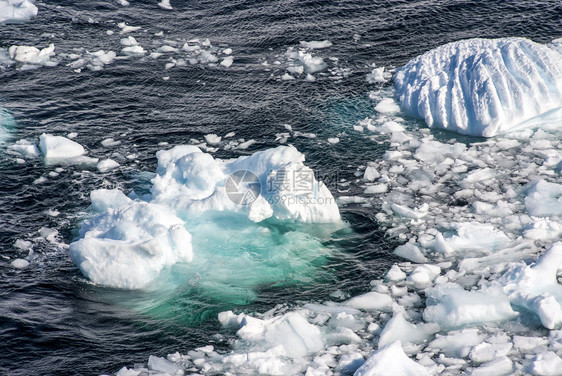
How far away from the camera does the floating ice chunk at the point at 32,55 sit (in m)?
11.0

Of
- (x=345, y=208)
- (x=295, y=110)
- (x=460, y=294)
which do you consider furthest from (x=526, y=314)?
(x=295, y=110)

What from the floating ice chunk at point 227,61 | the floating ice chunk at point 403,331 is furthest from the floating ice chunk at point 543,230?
the floating ice chunk at point 227,61

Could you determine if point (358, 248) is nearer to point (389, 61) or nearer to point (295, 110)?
point (295, 110)

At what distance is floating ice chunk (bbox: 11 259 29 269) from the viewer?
22.2 feet

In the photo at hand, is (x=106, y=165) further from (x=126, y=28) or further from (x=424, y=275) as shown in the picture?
(x=126, y=28)

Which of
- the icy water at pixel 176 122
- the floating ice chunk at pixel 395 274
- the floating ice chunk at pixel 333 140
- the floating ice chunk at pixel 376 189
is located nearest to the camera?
the icy water at pixel 176 122

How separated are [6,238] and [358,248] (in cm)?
368

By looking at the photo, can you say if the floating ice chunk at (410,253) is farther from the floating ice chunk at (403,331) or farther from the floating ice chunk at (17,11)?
the floating ice chunk at (17,11)

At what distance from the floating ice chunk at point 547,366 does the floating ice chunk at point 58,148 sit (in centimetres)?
595

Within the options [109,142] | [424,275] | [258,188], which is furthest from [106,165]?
[424,275]

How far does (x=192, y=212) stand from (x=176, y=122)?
270 cm

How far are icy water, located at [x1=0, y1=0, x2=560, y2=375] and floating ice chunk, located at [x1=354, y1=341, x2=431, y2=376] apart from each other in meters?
1.23

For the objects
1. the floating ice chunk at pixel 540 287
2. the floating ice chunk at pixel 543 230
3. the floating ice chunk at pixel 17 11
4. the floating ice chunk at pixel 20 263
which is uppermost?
the floating ice chunk at pixel 17 11

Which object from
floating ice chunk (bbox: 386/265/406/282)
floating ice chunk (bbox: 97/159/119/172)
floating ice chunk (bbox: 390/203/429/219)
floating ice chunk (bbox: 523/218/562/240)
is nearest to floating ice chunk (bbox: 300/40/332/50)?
floating ice chunk (bbox: 97/159/119/172)
